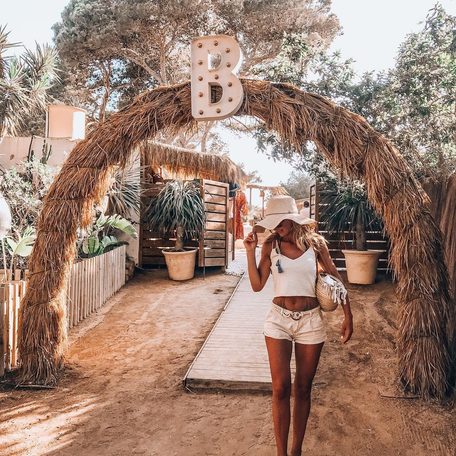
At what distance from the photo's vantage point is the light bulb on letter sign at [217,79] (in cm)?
361

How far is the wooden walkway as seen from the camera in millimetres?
3758

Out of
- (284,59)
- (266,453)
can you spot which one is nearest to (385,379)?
(266,453)

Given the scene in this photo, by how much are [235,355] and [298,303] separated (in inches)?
87.1

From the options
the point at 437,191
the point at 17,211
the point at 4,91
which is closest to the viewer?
the point at 437,191

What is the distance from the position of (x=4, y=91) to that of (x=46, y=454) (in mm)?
9086

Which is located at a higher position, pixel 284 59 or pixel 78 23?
Answer: pixel 78 23

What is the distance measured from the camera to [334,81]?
21.2ft

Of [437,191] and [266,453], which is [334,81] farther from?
[266,453]

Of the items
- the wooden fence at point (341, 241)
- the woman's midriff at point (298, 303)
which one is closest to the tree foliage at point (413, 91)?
the wooden fence at point (341, 241)

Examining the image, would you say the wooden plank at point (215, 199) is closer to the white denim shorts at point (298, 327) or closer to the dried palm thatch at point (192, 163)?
the dried palm thatch at point (192, 163)

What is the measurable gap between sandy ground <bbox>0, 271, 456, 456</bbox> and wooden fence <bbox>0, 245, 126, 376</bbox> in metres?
0.42

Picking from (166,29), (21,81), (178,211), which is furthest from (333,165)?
(166,29)

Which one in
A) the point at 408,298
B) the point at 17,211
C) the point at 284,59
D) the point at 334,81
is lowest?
the point at 408,298

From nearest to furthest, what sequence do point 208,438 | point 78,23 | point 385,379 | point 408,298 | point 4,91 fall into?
point 208,438
point 408,298
point 385,379
point 4,91
point 78,23
